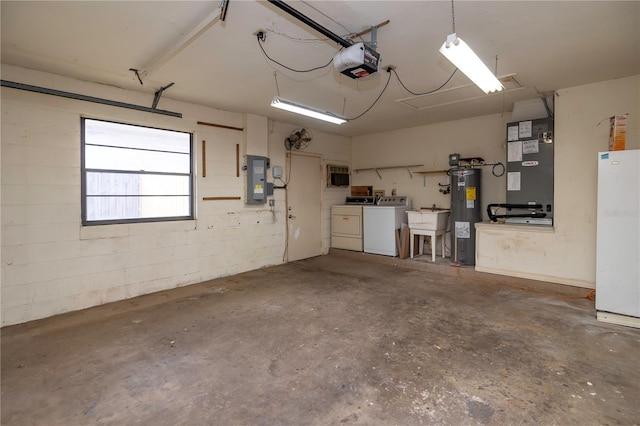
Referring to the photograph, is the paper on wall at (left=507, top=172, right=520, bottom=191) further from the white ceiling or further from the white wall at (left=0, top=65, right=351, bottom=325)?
the white wall at (left=0, top=65, right=351, bottom=325)

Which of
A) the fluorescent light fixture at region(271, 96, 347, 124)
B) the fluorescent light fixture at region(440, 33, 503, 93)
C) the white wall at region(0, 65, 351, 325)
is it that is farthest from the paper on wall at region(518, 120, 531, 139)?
the white wall at region(0, 65, 351, 325)

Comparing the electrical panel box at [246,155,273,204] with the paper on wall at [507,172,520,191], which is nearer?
the paper on wall at [507,172,520,191]

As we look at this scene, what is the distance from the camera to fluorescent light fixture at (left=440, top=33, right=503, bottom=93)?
2.07 metres

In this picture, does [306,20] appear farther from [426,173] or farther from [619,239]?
[426,173]

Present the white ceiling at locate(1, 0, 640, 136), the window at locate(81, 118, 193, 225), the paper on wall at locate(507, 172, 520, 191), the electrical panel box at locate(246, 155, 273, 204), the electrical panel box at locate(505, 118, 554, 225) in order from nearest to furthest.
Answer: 1. the white ceiling at locate(1, 0, 640, 136)
2. the window at locate(81, 118, 193, 225)
3. the electrical panel box at locate(505, 118, 554, 225)
4. the paper on wall at locate(507, 172, 520, 191)
5. the electrical panel box at locate(246, 155, 273, 204)

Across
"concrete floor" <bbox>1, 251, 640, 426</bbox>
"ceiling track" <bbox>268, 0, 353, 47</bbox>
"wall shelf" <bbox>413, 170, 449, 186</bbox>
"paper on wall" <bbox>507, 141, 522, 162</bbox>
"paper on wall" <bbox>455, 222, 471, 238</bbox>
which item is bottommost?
"concrete floor" <bbox>1, 251, 640, 426</bbox>

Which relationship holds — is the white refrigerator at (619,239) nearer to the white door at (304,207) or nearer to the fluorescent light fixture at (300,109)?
the fluorescent light fixture at (300,109)

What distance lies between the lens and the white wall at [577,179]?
3.74 metres

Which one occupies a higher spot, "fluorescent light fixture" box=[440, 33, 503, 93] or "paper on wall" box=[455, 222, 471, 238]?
"fluorescent light fixture" box=[440, 33, 503, 93]

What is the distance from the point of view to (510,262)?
14.4 ft

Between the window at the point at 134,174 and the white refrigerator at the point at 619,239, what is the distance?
5.04 m

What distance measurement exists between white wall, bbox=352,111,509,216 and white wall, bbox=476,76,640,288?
1.06 metres

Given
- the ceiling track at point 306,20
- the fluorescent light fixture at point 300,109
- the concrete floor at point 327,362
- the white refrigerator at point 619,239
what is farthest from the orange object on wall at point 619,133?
the fluorescent light fixture at point 300,109

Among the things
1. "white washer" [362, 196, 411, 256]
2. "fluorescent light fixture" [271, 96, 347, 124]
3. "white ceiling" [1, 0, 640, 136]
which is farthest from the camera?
"white washer" [362, 196, 411, 256]
